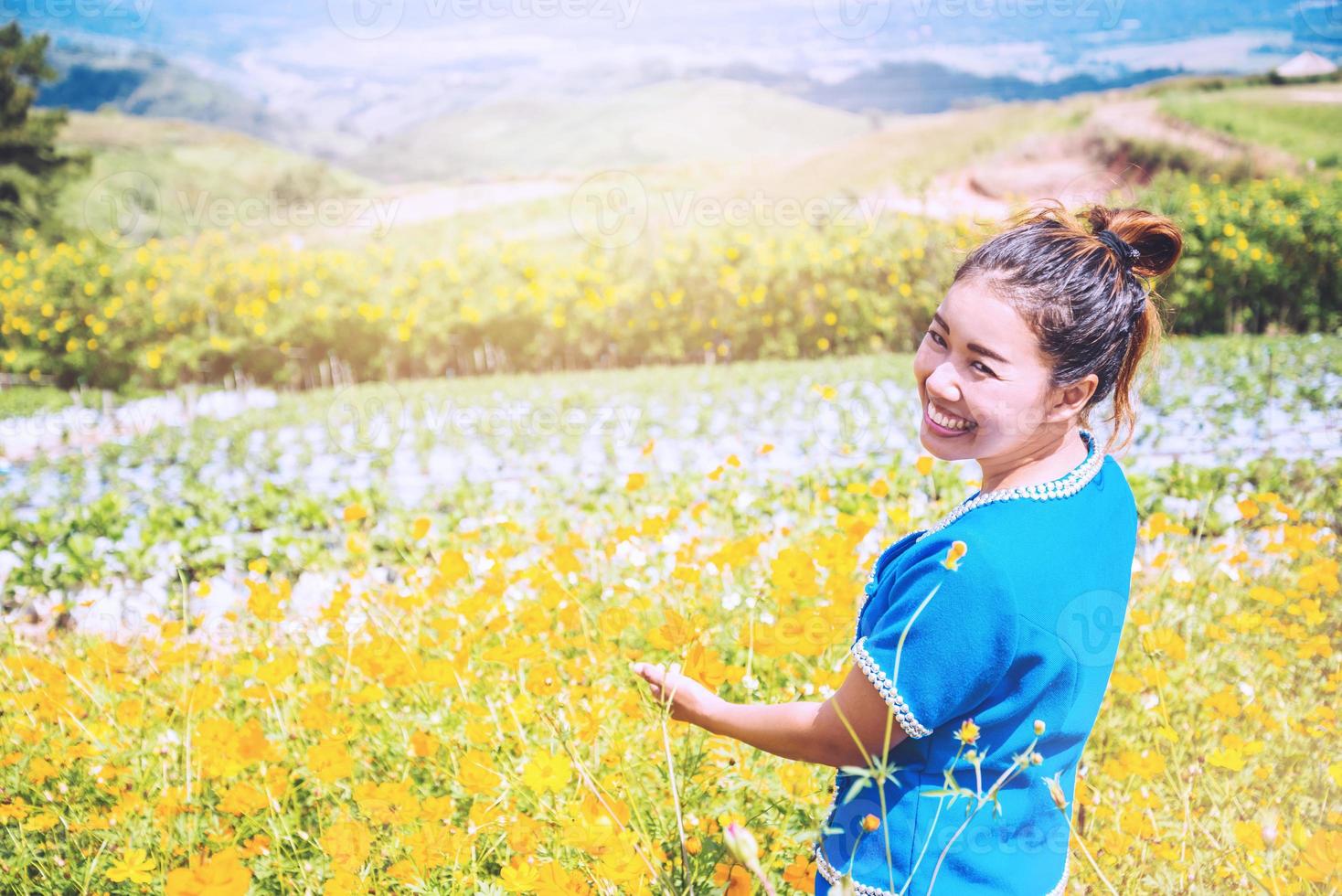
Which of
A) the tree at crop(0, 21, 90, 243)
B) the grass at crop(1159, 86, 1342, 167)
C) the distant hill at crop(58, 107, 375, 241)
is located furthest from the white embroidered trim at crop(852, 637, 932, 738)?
the tree at crop(0, 21, 90, 243)

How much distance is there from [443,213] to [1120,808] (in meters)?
11.9

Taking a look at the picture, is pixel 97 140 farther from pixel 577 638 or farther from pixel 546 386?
pixel 577 638

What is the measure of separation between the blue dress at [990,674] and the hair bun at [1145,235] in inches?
8.2

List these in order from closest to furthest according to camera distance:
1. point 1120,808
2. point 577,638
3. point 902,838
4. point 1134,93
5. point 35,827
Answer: point 902,838 → point 35,827 → point 1120,808 → point 577,638 → point 1134,93

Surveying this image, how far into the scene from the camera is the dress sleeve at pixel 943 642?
0.78 meters

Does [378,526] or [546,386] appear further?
[546,386]

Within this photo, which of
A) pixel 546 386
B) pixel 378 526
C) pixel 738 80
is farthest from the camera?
pixel 738 80

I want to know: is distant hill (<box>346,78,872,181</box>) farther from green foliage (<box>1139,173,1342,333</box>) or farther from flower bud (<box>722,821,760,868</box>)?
flower bud (<box>722,821,760,868</box>)

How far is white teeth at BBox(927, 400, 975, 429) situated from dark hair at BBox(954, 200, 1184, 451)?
0.32 ft

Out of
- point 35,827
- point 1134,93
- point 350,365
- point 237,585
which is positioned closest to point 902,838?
point 35,827

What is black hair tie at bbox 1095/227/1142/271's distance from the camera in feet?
3.05

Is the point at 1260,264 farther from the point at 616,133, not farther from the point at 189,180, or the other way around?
the point at 189,180

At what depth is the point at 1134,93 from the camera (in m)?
10.5

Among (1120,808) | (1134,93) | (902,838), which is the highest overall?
(1134,93)
